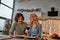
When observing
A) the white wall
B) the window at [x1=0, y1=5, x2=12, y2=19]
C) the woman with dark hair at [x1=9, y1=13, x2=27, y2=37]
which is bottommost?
the woman with dark hair at [x1=9, y1=13, x2=27, y2=37]

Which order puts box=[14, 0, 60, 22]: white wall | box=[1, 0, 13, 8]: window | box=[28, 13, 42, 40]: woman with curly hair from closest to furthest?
box=[28, 13, 42, 40]: woman with curly hair → box=[1, 0, 13, 8]: window → box=[14, 0, 60, 22]: white wall

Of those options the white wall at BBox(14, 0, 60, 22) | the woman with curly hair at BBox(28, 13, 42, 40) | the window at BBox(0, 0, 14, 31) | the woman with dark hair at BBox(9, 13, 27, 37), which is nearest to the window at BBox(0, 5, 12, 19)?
the window at BBox(0, 0, 14, 31)

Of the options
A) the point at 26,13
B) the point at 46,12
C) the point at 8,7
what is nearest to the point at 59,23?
the point at 46,12

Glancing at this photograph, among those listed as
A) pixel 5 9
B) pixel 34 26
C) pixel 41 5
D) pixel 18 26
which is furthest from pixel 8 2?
pixel 34 26

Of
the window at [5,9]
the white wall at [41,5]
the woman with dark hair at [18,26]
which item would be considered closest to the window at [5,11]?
the window at [5,9]

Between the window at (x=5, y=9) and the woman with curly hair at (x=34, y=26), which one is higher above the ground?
the window at (x=5, y=9)

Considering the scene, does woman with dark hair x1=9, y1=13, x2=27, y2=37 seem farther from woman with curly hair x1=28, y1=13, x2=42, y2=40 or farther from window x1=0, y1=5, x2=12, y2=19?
window x1=0, y1=5, x2=12, y2=19

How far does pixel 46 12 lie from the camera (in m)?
7.87

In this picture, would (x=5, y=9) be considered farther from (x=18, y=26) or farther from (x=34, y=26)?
(x=34, y=26)

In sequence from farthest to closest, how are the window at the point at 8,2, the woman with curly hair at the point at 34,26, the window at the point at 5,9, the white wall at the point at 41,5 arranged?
1. the white wall at the point at 41,5
2. the window at the point at 8,2
3. the window at the point at 5,9
4. the woman with curly hair at the point at 34,26

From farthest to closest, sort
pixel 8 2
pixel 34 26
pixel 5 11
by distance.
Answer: pixel 8 2
pixel 5 11
pixel 34 26

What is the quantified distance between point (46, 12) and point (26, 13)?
103cm

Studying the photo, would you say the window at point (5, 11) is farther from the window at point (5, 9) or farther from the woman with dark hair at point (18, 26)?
the woman with dark hair at point (18, 26)

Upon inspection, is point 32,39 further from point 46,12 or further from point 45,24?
point 46,12
